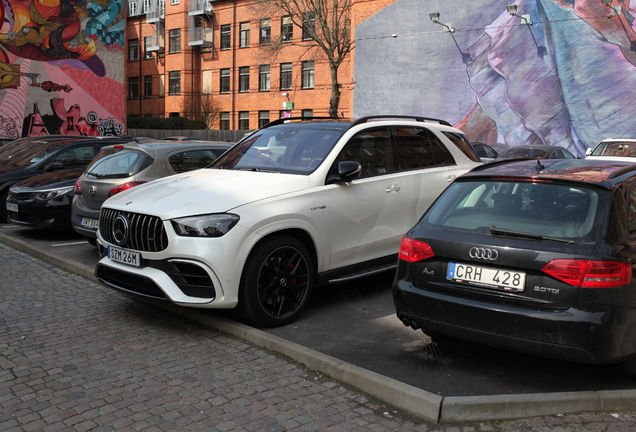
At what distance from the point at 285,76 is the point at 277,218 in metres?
43.0

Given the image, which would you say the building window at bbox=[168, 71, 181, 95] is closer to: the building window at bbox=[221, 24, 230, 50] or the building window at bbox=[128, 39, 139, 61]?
the building window at bbox=[221, 24, 230, 50]

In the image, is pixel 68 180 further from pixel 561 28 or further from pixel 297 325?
pixel 561 28

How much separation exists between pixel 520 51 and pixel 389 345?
2395cm

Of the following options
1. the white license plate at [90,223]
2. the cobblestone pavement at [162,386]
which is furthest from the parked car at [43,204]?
the cobblestone pavement at [162,386]

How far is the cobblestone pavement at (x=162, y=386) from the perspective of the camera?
3668mm

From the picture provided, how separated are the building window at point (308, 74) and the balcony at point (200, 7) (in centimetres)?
1172

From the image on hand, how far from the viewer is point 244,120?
164ft

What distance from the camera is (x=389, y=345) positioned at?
5043 millimetres

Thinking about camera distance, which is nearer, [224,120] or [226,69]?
[226,69]

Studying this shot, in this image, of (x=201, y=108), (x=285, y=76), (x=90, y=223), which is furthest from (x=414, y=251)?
(x=201, y=108)

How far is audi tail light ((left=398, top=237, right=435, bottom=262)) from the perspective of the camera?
14.6ft

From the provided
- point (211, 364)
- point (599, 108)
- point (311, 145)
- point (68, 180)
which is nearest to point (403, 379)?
point (211, 364)

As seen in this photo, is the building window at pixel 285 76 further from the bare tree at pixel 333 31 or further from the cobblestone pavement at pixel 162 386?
the cobblestone pavement at pixel 162 386

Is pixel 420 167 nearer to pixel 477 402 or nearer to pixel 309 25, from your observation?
pixel 477 402
